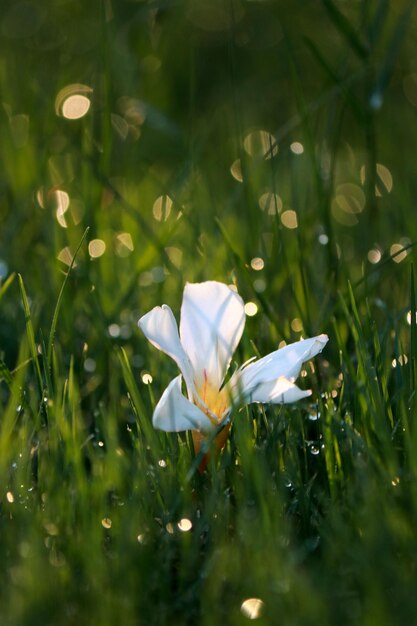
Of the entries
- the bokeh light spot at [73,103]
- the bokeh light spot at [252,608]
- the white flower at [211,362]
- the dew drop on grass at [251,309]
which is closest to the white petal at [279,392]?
the white flower at [211,362]

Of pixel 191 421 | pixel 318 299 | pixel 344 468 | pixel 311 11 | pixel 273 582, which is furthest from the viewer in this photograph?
pixel 311 11

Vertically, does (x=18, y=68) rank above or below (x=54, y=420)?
above

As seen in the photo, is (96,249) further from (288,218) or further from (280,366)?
(280,366)

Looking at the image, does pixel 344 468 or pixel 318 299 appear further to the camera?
pixel 318 299

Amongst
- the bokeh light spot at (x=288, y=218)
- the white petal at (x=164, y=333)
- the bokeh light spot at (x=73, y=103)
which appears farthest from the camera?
the bokeh light spot at (x=73, y=103)

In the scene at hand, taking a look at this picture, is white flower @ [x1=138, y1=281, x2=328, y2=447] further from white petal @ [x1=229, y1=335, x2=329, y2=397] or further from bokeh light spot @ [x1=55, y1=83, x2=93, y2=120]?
bokeh light spot @ [x1=55, y1=83, x2=93, y2=120]

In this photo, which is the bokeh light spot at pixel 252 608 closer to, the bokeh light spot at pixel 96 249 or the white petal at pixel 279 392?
the white petal at pixel 279 392

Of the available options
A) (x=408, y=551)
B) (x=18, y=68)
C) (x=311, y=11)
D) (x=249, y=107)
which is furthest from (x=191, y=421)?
(x=311, y=11)

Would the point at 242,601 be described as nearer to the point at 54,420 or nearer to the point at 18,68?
the point at 54,420
